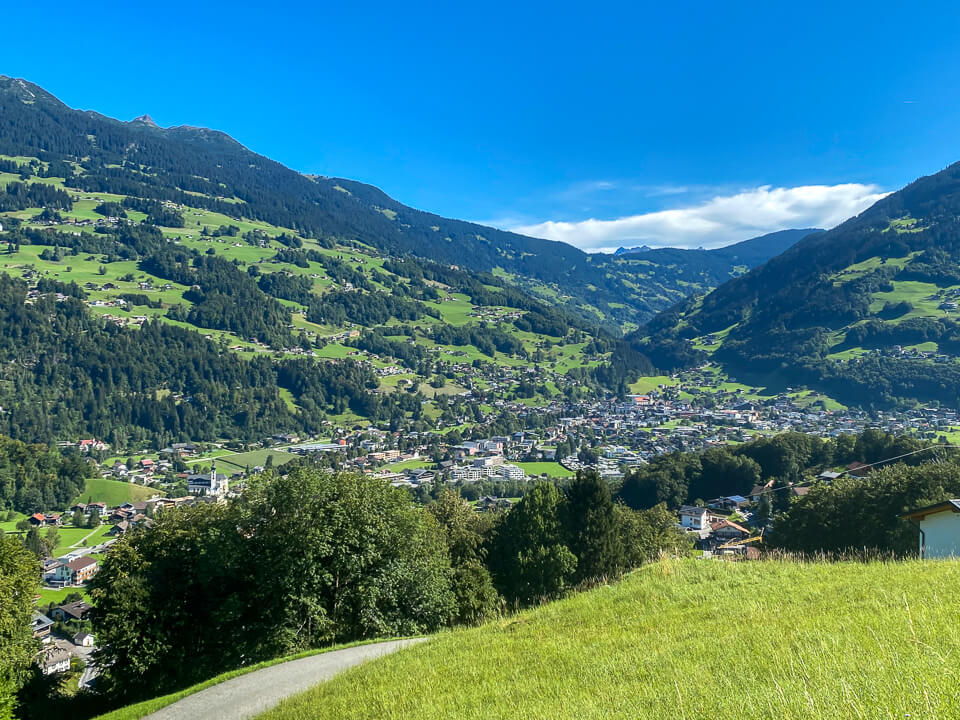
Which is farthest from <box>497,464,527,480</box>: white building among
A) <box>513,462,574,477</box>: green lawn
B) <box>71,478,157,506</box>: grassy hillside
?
<box>71,478,157,506</box>: grassy hillside

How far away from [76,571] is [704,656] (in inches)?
2964

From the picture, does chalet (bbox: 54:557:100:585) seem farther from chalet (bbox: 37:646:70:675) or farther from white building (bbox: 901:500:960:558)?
white building (bbox: 901:500:960:558)

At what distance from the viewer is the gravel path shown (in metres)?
10.7

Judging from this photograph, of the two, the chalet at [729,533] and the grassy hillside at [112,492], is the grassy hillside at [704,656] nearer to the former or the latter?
the chalet at [729,533]

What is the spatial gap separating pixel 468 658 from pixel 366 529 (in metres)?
10.4

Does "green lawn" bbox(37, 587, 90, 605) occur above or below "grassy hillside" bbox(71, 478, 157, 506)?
below

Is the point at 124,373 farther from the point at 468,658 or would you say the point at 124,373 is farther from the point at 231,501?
the point at 468,658

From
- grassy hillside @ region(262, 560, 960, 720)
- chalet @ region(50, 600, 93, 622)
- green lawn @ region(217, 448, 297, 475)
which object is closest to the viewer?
grassy hillside @ region(262, 560, 960, 720)

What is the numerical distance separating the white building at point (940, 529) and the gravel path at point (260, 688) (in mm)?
15905

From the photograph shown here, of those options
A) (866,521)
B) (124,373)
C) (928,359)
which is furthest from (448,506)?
(928,359)

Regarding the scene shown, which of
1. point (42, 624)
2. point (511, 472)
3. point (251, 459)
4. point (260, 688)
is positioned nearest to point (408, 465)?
point (511, 472)

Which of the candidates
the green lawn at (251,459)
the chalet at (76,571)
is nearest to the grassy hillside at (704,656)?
the chalet at (76,571)

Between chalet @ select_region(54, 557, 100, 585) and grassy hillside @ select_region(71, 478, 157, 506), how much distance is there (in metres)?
30.3

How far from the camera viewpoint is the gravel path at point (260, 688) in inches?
421
